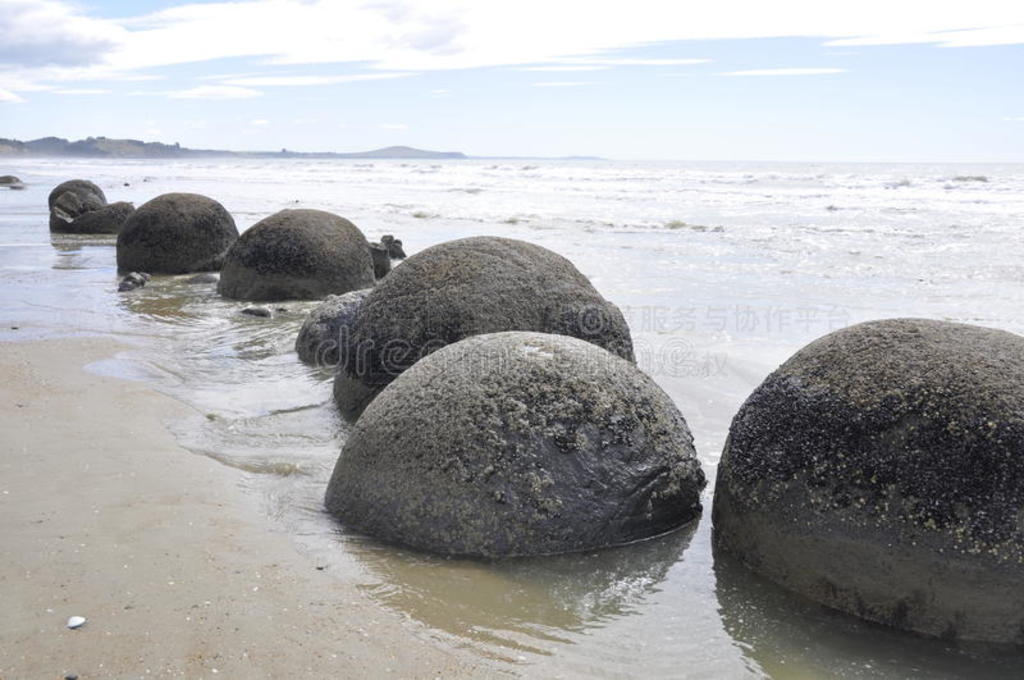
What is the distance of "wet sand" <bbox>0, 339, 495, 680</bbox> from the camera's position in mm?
3637

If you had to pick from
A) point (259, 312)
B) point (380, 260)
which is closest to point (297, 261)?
point (259, 312)

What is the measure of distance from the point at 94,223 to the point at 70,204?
3.94 feet

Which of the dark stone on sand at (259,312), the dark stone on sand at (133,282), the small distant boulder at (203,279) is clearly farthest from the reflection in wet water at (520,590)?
the small distant boulder at (203,279)

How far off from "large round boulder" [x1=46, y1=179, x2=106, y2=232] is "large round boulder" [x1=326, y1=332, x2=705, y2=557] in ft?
66.5

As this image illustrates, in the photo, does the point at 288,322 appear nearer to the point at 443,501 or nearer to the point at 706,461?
the point at 706,461

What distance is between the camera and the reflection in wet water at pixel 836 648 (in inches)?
150

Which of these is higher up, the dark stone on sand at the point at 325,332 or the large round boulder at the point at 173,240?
the large round boulder at the point at 173,240

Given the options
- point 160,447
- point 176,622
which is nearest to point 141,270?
point 160,447

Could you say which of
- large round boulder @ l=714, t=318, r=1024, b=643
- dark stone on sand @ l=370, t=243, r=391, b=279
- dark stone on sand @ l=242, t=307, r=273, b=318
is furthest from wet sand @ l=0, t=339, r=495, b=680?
dark stone on sand @ l=370, t=243, r=391, b=279

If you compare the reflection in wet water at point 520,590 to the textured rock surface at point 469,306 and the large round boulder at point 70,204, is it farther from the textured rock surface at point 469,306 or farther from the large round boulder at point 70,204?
the large round boulder at point 70,204

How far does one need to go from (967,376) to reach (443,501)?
2.41 m

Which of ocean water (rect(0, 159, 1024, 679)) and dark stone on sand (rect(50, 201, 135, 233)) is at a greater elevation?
dark stone on sand (rect(50, 201, 135, 233))

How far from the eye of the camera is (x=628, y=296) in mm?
13094

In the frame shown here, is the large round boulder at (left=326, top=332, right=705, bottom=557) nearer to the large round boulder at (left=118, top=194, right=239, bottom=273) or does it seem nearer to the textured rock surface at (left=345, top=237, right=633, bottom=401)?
the textured rock surface at (left=345, top=237, right=633, bottom=401)
